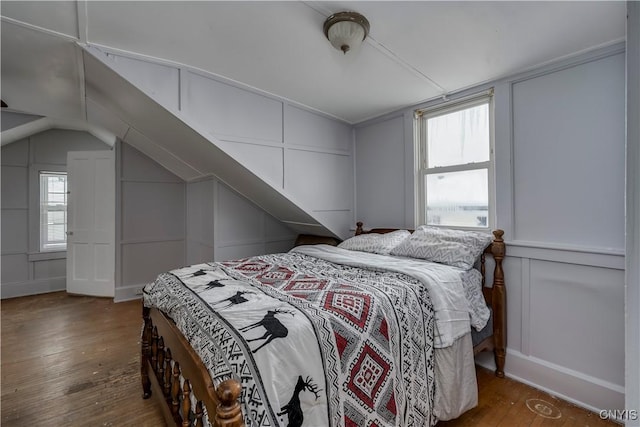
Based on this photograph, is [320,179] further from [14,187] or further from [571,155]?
[14,187]

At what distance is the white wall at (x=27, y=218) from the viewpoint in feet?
13.3

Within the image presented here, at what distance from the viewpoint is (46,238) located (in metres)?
4.43

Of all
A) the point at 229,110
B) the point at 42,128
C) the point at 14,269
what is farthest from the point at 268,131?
the point at 14,269

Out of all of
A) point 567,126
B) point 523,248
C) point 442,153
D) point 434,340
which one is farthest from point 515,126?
point 434,340

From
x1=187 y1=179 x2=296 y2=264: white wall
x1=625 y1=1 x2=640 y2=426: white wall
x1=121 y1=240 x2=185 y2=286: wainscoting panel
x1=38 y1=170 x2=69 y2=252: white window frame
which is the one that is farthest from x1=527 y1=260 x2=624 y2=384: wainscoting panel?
x1=38 y1=170 x2=69 y2=252: white window frame

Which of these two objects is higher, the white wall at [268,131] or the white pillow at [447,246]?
the white wall at [268,131]

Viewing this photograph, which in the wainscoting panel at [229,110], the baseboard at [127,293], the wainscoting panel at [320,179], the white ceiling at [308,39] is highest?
the white ceiling at [308,39]

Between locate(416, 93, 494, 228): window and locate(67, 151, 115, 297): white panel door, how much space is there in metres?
4.10

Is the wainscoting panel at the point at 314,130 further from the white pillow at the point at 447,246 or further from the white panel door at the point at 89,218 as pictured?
the white panel door at the point at 89,218

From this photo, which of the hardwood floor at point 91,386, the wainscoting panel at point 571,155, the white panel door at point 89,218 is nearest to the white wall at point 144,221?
the white panel door at point 89,218

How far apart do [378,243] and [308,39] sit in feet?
5.57

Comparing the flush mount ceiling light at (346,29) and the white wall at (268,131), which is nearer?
the flush mount ceiling light at (346,29)

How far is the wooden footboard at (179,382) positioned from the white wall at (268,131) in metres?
1.48

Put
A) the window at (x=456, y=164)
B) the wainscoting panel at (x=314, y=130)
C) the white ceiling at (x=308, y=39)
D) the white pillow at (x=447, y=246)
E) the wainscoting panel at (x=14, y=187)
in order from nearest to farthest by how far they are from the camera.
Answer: the white ceiling at (x=308, y=39), the white pillow at (x=447, y=246), the window at (x=456, y=164), the wainscoting panel at (x=314, y=130), the wainscoting panel at (x=14, y=187)
